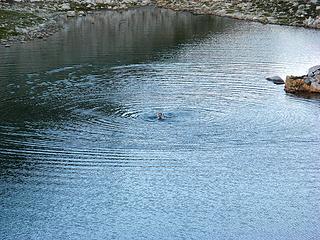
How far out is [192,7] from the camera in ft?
534

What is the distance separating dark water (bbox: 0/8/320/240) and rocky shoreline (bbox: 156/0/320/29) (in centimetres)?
4553

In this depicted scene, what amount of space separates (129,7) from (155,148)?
126 meters

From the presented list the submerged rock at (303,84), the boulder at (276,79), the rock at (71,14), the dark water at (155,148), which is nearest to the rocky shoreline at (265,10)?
the rock at (71,14)

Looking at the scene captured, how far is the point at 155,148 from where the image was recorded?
44.9 metres

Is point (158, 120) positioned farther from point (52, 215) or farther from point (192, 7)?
point (192, 7)

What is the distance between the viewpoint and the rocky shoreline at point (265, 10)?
129 m

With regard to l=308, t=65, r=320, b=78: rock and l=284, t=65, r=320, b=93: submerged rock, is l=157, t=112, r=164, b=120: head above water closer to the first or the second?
l=284, t=65, r=320, b=93: submerged rock

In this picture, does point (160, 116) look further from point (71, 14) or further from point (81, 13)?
point (81, 13)

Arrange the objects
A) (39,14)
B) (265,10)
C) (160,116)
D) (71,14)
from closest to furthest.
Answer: (160,116)
(39,14)
(71,14)
(265,10)

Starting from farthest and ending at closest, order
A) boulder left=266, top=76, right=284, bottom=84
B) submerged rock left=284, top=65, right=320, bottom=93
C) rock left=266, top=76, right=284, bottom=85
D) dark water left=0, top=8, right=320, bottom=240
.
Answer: boulder left=266, top=76, right=284, bottom=84
rock left=266, top=76, right=284, bottom=85
submerged rock left=284, top=65, right=320, bottom=93
dark water left=0, top=8, right=320, bottom=240

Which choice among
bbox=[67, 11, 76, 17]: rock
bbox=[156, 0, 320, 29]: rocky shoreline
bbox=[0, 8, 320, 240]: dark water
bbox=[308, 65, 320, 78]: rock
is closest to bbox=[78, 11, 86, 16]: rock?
bbox=[67, 11, 76, 17]: rock

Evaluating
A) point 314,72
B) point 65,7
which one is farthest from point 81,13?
point 314,72

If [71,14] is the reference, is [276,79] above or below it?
above

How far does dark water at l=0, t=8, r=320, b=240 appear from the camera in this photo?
33500 millimetres
